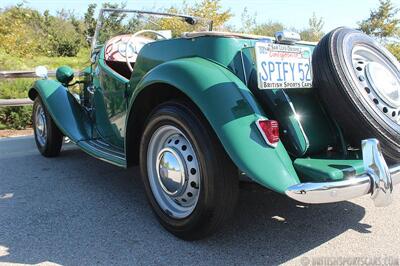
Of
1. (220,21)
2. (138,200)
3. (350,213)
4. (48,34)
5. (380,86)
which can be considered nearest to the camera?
(380,86)

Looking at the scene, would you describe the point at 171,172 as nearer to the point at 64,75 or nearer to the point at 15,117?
the point at 64,75

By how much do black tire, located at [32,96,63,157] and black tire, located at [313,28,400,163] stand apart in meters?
3.30

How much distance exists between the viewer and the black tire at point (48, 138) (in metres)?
4.78

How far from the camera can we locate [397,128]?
249 cm

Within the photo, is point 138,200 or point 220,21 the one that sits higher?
point 220,21

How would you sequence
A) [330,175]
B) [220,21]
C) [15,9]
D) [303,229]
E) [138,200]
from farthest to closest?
[15,9] < [220,21] < [138,200] < [303,229] < [330,175]

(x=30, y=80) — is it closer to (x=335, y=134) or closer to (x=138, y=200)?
(x=138, y=200)

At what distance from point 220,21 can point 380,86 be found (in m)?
12.5

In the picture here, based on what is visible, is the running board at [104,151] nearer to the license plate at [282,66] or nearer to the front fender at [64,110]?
the front fender at [64,110]

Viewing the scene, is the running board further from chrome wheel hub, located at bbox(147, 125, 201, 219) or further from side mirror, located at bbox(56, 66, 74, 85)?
side mirror, located at bbox(56, 66, 74, 85)

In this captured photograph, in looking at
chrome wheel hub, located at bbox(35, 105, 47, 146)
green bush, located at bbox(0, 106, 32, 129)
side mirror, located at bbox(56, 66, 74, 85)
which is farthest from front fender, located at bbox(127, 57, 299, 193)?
green bush, located at bbox(0, 106, 32, 129)

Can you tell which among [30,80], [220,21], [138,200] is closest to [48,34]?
[220,21]

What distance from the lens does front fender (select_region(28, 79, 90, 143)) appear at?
425 cm

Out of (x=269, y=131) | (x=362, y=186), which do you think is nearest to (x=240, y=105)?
(x=269, y=131)
